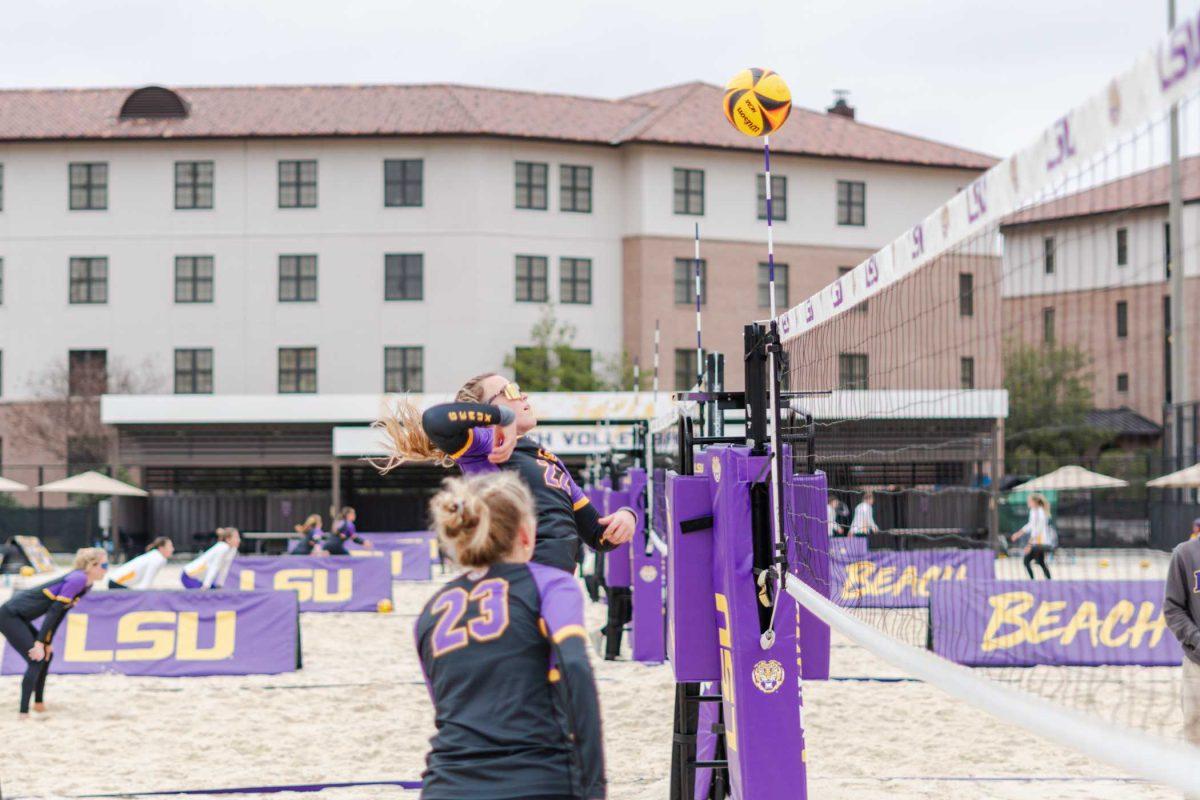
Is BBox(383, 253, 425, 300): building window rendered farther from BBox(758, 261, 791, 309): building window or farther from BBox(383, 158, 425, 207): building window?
BBox(758, 261, 791, 309): building window

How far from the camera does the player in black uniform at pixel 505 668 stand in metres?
3.34

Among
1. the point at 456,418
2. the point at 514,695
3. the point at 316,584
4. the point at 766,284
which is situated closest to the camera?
the point at 514,695

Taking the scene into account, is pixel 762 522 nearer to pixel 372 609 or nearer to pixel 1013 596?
pixel 1013 596

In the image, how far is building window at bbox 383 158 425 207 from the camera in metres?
45.7

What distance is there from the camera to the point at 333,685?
12367mm

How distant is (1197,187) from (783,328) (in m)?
2.34

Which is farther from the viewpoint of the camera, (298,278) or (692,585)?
(298,278)

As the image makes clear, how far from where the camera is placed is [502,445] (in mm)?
4984

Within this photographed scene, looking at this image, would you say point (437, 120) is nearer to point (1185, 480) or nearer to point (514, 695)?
point (1185, 480)

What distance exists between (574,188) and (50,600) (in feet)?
121

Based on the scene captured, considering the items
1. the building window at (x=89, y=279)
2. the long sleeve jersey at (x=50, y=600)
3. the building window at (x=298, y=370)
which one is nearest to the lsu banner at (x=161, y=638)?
the long sleeve jersey at (x=50, y=600)

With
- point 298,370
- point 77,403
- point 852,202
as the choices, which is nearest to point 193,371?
point 298,370

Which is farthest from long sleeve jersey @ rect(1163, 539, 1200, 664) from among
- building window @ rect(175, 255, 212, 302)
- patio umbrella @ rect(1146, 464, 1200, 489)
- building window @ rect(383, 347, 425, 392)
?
building window @ rect(175, 255, 212, 302)

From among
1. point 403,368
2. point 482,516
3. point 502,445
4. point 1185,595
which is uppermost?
point 403,368
